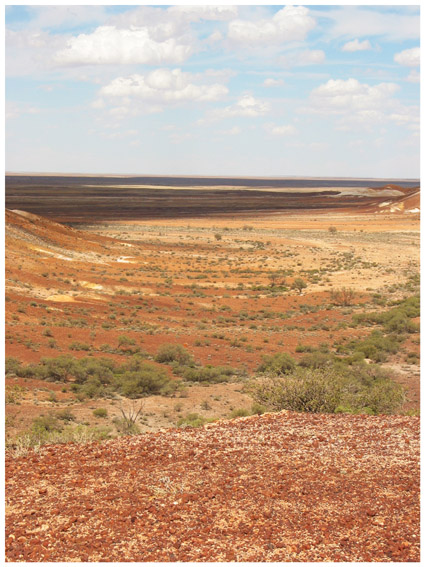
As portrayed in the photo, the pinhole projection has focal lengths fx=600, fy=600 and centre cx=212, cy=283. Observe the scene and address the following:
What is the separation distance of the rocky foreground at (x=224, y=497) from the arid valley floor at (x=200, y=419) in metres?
0.03

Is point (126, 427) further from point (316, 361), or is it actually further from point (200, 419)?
point (316, 361)

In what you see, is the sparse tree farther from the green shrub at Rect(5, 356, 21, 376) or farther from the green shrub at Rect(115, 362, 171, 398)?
the green shrub at Rect(5, 356, 21, 376)

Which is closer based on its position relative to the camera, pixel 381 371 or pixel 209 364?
pixel 381 371

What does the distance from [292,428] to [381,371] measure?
12.4 meters

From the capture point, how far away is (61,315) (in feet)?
107

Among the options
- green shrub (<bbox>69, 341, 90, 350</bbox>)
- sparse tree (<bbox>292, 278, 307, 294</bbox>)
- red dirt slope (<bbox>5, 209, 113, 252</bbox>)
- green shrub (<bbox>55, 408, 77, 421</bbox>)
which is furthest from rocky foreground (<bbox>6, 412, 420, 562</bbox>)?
red dirt slope (<bbox>5, 209, 113, 252</bbox>)

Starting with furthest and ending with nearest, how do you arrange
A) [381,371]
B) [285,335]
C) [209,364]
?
[285,335], [209,364], [381,371]

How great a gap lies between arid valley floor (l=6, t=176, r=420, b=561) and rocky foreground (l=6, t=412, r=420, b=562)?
27 mm

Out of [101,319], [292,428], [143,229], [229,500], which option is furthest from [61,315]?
[143,229]

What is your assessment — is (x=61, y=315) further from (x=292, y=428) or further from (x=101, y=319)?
(x=292, y=428)

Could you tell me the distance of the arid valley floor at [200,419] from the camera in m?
6.81

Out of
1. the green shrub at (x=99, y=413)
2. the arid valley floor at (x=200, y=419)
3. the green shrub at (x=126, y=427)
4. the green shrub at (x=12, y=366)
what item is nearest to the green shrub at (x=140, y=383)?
the arid valley floor at (x=200, y=419)

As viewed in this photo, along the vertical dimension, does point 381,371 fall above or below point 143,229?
below

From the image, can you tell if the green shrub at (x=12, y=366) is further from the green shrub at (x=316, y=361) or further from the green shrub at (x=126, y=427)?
the green shrub at (x=316, y=361)
